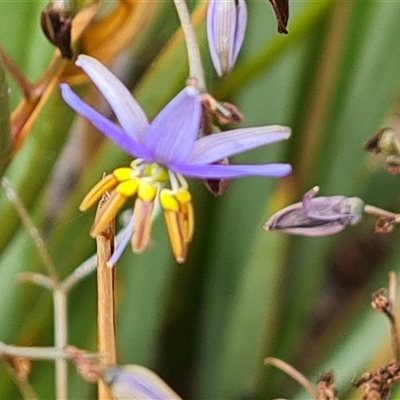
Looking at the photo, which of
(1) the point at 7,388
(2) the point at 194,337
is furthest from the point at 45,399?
(2) the point at 194,337

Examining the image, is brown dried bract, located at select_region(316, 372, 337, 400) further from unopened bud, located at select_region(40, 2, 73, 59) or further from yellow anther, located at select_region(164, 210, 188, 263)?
unopened bud, located at select_region(40, 2, 73, 59)

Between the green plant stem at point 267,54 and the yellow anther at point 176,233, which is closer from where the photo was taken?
the yellow anther at point 176,233

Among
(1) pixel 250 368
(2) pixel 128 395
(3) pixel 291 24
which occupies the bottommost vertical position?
(1) pixel 250 368

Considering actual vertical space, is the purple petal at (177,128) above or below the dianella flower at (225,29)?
below

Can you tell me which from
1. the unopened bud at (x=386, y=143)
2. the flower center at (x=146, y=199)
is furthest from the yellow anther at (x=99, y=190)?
→ the unopened bud at (x=386, y=143)

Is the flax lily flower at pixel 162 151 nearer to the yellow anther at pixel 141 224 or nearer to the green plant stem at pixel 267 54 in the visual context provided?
the yellow anther at pixel 141 224

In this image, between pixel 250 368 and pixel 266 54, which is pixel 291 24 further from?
pixel 250 368
